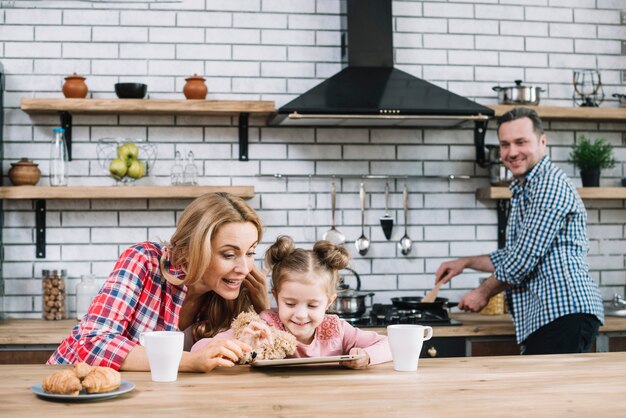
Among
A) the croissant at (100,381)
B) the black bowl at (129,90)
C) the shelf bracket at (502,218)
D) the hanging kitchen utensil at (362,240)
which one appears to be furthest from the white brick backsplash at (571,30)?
the croissant at (100,381)

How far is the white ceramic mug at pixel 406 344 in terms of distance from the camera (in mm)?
2000

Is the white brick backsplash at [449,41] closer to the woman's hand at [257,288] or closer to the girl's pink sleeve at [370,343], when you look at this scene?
the woman's hand at [257,288]

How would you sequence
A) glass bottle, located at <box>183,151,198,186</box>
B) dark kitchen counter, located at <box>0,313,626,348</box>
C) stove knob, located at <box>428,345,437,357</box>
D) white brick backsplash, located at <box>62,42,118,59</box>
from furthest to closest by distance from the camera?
white brick backsplash, located at <box>62,42,118,59</box> < glass bottle, located at <box>183,151,198,186</box> < stove knob, located at <box>428,345,437,357</box> < dark kitchen counter, located at <box>0,313,626,348</box>

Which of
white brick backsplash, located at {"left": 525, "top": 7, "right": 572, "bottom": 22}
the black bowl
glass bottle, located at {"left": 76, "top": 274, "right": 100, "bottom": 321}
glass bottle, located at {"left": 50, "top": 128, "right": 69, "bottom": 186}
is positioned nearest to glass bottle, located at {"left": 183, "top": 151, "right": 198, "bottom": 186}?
the black bowl

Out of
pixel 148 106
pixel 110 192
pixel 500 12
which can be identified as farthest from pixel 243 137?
pixel 500 12

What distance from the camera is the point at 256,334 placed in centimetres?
207

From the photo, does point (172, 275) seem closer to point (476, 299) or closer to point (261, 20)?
point (476, 299)

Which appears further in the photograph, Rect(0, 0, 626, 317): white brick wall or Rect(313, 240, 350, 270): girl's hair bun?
Rect(0, 0, 626, 317): white brick wall

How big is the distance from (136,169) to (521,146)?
1.95 m

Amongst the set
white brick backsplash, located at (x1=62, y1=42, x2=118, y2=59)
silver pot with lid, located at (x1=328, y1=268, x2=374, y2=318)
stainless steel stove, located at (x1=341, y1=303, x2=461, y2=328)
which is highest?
white brick backsplash, located at (x1=62, y1=42, x2=118, y2=59)

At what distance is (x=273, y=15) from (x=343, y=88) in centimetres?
74

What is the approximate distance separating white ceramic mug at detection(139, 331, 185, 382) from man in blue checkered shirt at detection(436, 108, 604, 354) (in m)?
2.12

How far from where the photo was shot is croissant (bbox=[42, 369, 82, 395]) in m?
1.66

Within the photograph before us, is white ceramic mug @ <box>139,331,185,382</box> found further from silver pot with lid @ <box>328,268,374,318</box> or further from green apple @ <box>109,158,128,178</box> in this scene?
green apple @ <box>109,158,128,178</box>
